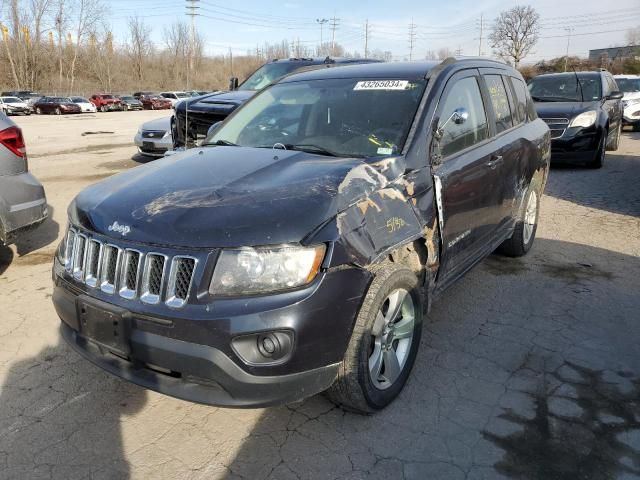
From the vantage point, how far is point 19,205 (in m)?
4.52

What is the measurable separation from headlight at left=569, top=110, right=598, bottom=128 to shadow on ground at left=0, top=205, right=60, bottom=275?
889cm

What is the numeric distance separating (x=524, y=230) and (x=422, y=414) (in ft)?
9.92

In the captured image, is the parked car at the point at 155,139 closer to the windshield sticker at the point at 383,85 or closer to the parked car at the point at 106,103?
the windshield sticker at the point at 383,85

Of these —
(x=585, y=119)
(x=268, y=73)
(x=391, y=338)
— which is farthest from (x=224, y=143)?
(x=585, y=119)

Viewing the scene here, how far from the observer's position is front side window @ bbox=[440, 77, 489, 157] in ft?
11.2

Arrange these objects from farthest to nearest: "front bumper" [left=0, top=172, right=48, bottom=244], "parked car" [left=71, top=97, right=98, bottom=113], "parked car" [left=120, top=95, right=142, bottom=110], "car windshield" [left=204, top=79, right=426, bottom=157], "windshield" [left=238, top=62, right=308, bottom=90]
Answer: "parked car" [left=120, top=95, right=142, bottom=110] < "parked car" [left=71, top=97, right=98, bottom=113] < "windshield" [left=238, top=62, right=308, bottom=90] < "front bumper" [left=0, top=172, right=48, bottom=244] < "car windshield" [left=204, top=79, right=426, bottom=157]

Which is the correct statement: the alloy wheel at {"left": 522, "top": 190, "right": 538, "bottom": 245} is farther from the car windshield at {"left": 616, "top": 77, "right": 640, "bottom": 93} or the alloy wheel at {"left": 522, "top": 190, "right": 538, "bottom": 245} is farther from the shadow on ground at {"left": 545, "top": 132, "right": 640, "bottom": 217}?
the car windshield at {"left": 616, "top": 77, "right": 640, "bottom": 93}

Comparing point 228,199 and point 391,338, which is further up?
point 228,199

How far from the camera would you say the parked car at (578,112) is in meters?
9.82

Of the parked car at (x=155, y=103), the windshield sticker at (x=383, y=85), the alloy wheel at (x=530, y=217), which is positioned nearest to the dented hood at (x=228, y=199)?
the windshield sticker at (x=383, y=85)

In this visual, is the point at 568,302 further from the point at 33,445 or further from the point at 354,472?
the point at 33,445

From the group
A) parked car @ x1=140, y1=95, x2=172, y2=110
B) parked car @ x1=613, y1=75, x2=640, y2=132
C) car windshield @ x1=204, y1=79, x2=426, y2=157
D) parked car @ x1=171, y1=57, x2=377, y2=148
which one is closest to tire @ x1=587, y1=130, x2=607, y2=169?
parked car @ x1=171, y1=57, x2=377, y2=148

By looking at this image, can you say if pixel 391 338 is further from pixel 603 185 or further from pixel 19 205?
pixel 603 185

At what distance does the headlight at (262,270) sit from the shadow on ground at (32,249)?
133 inches
